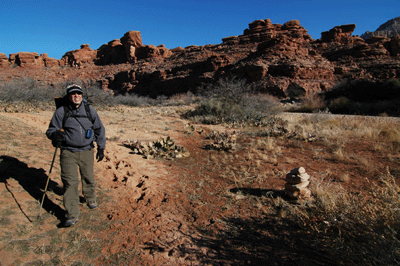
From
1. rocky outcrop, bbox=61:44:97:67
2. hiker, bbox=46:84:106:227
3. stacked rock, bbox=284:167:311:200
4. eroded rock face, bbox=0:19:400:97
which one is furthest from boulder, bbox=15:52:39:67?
stacked rock, bbox=284:167:311:200

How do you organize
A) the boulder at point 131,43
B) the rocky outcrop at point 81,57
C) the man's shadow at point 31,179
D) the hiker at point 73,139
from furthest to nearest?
the rocky outcrop at point 81,57 < the boulder at point 131,43 < the man's shadow at point 31,179 < the hiker at point 73,139

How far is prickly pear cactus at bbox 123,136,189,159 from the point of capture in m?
6.07

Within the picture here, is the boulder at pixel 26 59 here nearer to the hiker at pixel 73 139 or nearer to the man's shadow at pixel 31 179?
the man's shadow at pixel 31 179

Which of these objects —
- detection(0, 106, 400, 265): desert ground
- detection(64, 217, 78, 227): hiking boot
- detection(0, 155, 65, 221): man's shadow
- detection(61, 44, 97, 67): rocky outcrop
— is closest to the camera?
detection(0, 106, 400, 265): desert ground

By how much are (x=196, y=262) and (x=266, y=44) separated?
1387 inches

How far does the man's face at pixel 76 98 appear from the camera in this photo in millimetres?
3012

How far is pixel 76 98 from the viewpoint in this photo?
3.04 meters

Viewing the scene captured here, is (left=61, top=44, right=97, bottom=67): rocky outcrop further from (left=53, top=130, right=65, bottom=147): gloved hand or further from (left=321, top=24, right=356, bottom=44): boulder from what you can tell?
(left=53, top=130, right=65, bottom=147): gloved hand

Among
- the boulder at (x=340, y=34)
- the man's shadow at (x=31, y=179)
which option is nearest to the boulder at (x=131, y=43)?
the boulder at (x=340, y=34)

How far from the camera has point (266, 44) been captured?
33281mm

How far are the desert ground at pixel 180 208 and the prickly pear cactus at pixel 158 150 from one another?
0.71 ft

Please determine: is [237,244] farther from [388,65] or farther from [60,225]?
[388,65]

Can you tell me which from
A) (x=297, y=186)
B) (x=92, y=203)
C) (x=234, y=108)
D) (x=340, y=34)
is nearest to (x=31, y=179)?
(x=92, y=203)

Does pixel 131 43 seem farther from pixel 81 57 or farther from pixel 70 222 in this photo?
pixel 70 222
